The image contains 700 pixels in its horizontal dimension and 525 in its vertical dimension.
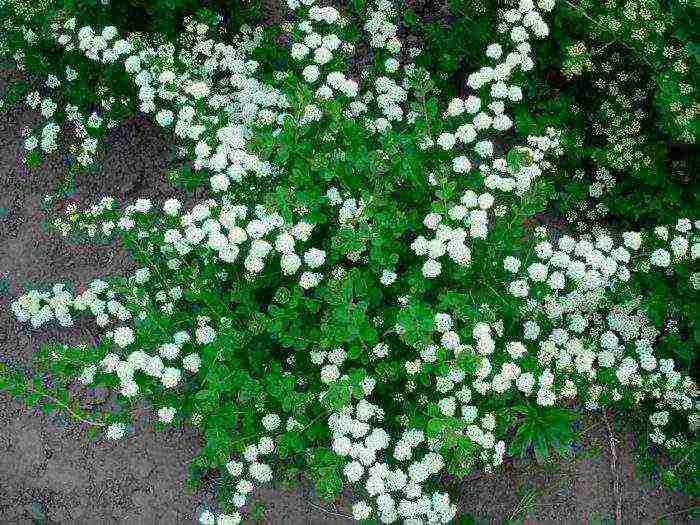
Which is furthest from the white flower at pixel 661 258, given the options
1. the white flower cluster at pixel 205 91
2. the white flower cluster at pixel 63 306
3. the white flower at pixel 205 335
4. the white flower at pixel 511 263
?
the white flower cluster at pixel 63 306

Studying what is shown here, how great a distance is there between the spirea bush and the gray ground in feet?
1.33

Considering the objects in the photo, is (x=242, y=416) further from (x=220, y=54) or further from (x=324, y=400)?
(x=220, y=54)

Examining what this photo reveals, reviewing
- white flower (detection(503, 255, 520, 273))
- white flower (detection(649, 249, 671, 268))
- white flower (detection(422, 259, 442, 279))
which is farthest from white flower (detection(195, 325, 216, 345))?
white flower (detection(649, 249, 671, 268))

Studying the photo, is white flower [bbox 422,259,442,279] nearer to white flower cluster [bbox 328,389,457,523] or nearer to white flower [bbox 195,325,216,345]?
white flower cluster [bbox 328,389,457,523]

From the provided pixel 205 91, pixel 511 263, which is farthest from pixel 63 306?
pixel 511 263

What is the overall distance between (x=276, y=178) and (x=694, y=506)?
93.1 inches

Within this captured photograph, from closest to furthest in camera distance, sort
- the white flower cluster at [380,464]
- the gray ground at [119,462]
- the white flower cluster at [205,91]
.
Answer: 1. the white flower cluster at [380,464]
2. the white flower cluster at [205,91]
3. the gray ground at [119,462]

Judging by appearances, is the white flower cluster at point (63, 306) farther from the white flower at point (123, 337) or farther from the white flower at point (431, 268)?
the white flower at point (431, 268)

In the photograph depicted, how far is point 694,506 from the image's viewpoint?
3387mm

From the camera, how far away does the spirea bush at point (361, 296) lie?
8.70ft

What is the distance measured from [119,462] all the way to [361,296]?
161cm

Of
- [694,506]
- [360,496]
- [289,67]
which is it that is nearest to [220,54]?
[289,67]

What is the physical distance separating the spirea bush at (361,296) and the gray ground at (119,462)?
41 centimetres

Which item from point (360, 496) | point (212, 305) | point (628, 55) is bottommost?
point (360, 496)
